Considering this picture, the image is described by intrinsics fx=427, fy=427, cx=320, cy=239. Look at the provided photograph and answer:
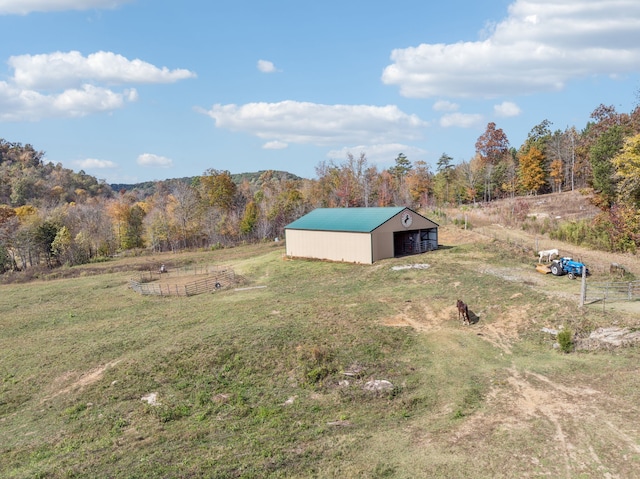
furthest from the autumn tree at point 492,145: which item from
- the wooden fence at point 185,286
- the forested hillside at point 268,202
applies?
the wooden fence at point 185,286

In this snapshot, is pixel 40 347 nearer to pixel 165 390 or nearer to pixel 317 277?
pixel 165 390

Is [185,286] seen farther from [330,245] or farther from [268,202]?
[268,202]

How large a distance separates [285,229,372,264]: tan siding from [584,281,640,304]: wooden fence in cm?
1684

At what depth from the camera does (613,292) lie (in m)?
20.7

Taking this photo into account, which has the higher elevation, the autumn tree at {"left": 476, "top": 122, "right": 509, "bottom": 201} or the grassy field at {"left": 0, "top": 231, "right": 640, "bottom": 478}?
the autumn tree at {"left": 476, "top": 122, "right": 509, "bottom": 201}

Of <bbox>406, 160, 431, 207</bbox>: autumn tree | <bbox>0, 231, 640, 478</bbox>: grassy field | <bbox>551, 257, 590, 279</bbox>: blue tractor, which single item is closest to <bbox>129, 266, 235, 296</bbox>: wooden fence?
<bbox>0, 231, 640, 478</bbox>: grassy field

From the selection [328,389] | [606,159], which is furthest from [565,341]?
[606,159]

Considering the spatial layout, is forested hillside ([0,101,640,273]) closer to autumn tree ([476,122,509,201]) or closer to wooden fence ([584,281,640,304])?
autumn tree ([476,122,509,201])

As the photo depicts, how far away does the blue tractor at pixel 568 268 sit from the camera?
2436cm

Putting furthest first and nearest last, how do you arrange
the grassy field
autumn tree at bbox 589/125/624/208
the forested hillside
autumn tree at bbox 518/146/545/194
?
autumn tree at bbox 518/146/545/194
the forested hillside
autumn tree at bbox 589/125/624/208
the grassy field

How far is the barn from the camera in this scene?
35.6 meters

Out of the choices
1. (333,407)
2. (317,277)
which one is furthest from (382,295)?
(333,407)

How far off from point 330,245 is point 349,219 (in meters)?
3.08

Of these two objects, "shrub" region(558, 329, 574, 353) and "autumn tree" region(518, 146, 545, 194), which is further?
"autumn tree" region(518, 146, 545, 194)
